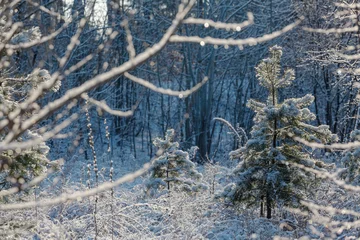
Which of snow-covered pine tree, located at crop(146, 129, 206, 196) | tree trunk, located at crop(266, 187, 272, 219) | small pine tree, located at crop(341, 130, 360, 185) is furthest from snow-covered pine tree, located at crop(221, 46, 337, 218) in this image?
snow-covered pine tree, located at crop(146, 129, 206, 196)

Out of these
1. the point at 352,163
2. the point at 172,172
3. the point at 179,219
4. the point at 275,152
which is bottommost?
the point at 179,219

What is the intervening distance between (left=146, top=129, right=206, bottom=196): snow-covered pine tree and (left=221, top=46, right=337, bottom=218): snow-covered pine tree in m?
1.32

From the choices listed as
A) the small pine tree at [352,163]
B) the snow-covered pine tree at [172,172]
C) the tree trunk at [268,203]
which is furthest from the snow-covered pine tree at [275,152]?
the snow-covered pine tree at [172,172]

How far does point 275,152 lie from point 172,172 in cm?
225

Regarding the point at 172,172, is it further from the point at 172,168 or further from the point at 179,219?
the point at 179,219

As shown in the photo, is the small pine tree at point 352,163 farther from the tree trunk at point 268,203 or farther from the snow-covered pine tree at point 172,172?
the snow-covered pine tree at point 172,172

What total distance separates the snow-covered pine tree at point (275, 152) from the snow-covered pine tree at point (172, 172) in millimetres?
1320

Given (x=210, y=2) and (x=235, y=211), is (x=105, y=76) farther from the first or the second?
(x=210, y=2)

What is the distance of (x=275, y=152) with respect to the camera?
7336 mm

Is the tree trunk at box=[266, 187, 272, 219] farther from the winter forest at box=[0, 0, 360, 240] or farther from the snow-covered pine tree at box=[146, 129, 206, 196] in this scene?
the snow-covered pine tree at box=[146, 129, 206, 196]

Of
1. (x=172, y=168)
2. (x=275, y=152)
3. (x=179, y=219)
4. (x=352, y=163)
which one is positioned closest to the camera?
(x=179, y=219)

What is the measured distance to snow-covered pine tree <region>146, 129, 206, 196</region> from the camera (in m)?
8.64

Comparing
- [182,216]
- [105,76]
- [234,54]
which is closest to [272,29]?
[234,54]

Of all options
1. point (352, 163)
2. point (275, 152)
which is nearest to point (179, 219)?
point (275, 152)
